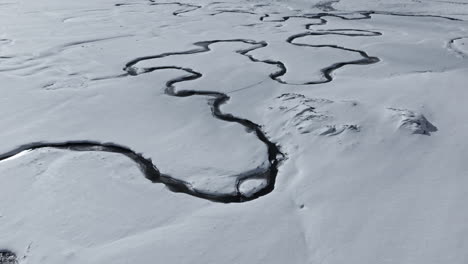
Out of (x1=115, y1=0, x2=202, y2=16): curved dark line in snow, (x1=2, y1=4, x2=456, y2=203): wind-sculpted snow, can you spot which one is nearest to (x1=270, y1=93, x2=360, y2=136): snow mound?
(x1=2, y1=4, x2=456, y2=203): wind-sculpted snow

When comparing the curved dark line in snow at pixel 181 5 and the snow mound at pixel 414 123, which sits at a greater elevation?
the snow mound at pixel 414 123

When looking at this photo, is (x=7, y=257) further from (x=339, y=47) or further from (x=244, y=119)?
(x=339, y=47)

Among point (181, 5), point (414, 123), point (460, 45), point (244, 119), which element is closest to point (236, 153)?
point (244, 119)

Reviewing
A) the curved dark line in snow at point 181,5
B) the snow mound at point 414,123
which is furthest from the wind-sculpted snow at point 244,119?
the curved dark line in snow at point 181,5

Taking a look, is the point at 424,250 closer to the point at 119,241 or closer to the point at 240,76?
the point at 119,241

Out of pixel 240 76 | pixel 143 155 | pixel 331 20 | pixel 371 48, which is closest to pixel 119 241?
pixel 143 155

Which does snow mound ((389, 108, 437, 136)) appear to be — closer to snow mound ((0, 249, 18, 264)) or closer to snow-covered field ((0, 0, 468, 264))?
snow-covered field ((0, 0, 468, 264))

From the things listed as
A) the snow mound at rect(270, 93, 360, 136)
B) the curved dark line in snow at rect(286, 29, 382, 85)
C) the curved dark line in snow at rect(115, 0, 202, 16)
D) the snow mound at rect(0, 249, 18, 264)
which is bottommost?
the curved dark line in snow at rect(115, 0, 202, 16)

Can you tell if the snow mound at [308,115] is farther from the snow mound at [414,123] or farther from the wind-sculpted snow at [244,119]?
the snow mound at [414,123]
